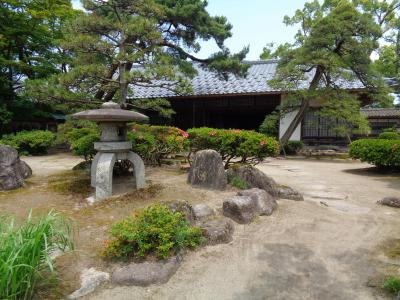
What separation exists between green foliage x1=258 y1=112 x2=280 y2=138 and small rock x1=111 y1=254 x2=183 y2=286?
11.5m

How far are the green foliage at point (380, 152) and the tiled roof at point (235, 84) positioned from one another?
4.83 m

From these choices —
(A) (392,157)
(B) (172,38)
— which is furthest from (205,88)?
(A) (392,157)

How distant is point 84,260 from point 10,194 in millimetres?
3222

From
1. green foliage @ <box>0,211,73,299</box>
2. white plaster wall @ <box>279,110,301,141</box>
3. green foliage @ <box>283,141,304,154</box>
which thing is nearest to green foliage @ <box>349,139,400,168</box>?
green foliage @ <box>283,141,304,154</box>

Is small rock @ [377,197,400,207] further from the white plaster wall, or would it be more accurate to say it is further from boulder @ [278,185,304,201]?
the white plaster wall

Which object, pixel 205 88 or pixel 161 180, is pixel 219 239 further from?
pixel 205 88

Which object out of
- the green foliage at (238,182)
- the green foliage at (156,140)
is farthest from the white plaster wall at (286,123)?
the green foliage at (238,182)

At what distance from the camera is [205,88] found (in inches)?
642

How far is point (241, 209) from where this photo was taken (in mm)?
4691

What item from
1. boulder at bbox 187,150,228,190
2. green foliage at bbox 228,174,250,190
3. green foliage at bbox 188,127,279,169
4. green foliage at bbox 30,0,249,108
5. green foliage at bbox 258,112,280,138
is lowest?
green foliage at bbox 228,174,250,190

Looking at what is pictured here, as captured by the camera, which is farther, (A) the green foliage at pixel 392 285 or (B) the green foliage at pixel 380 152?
(B) the green foliage at pixel 380 152

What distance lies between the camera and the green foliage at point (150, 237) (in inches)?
131

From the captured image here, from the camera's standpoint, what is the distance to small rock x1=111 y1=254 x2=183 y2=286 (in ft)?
9.73

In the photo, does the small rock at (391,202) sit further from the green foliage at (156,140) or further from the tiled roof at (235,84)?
the tiled roof at (235,84)
